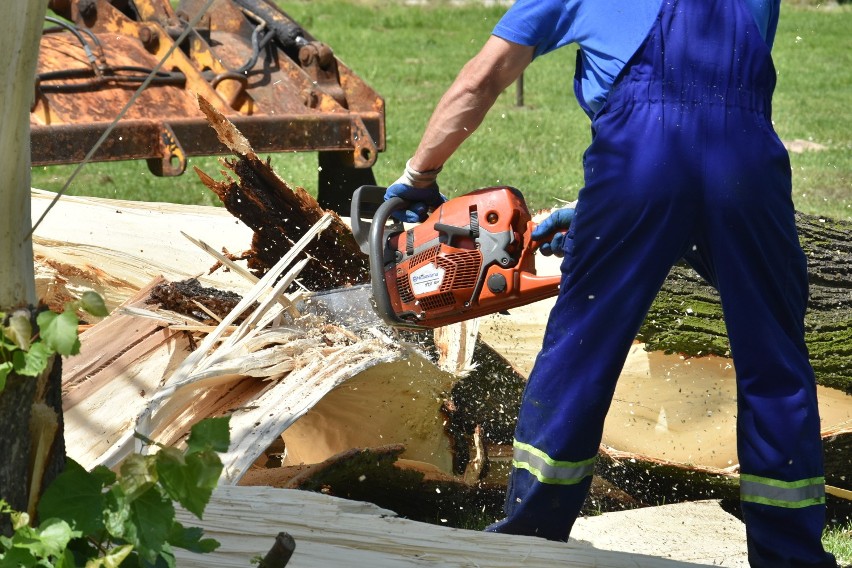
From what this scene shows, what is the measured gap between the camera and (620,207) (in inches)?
102

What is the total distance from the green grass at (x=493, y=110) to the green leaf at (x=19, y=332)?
5691 millimetres

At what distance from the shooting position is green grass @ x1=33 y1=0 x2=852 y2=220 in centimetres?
762

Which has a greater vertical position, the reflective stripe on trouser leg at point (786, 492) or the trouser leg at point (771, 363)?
the trouser leg at point (771, 363)

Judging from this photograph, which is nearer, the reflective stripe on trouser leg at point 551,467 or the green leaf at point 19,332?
the green leaf at point 19,332

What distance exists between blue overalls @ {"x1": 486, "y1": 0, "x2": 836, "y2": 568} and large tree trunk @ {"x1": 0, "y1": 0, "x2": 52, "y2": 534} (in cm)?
144

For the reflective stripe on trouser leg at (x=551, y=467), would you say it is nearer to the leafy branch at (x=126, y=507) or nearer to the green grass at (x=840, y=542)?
the green grass at (x=840, y=542)

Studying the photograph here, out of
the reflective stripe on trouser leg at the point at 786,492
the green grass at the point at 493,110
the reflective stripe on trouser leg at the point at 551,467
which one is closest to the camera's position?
the reflective stripe on trouser leg at the point at 786,492

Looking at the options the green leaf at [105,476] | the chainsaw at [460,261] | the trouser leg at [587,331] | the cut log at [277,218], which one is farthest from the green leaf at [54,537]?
the cut log at [277,218]

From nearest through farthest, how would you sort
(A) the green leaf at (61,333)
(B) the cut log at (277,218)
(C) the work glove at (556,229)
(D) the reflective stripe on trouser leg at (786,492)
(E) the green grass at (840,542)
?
(A) the green leaf at (61,333) → (D) the reflective stripe on trouser leg at (786,492) → (C) the work glove at (556,229) → (E) the green grass at (840,542) → (B) the cut log at (277,218)

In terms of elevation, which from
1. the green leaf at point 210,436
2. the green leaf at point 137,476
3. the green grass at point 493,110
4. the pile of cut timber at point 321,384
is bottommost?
the green grass at point 493,110

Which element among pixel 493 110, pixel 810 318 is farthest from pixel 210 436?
pixel 493 110

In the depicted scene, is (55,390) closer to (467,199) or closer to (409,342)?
(467,199)

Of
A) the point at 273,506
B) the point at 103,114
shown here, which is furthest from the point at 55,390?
the point at 103,114

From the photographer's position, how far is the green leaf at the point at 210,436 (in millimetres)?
1563
